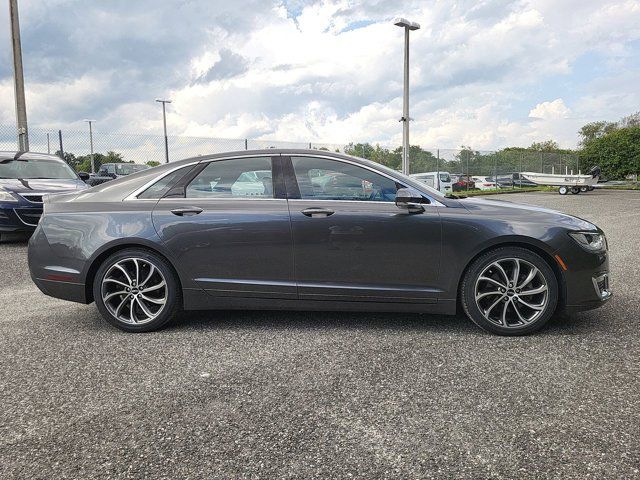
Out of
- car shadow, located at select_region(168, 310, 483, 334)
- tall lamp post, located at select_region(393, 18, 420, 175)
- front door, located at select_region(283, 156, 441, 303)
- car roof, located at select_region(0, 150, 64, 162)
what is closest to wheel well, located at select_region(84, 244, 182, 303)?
car shadow, located at select_region(168, 310, 483, 334)

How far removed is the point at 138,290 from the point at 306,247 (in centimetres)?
141

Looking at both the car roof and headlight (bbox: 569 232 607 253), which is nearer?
headlight (bbox: 569 232 607 253)

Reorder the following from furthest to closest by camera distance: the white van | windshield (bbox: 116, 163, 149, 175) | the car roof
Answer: the white van < windshield (bbox: 116, 163, 149, 175) < the car roof

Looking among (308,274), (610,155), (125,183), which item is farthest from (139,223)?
(610,155)

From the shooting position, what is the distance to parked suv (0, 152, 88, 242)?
29.4 feet

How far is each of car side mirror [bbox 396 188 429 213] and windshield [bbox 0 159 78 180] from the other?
8.29 metres

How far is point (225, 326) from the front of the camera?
4.50 metres

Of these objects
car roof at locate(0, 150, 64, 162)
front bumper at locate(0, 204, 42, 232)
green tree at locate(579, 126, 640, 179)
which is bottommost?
front bumper at locate(0, 204, 42, 232)

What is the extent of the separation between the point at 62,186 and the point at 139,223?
6232 millimetres

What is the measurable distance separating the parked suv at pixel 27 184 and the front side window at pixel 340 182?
6.36m

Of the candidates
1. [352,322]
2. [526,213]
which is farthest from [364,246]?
[526,213]

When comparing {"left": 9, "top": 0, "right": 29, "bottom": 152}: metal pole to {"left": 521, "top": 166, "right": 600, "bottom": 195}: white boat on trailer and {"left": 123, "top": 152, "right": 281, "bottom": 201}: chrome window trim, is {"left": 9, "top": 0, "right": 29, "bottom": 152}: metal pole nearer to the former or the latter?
{"left": 123, "top": 152, "right": 281, "bottom": 201}: chrome window trim

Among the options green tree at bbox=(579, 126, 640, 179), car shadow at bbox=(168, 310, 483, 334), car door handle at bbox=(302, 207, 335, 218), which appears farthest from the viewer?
green tree at bbox=(579, 126, 640, 179)

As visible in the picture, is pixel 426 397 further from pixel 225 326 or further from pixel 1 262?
pixel 1 262
